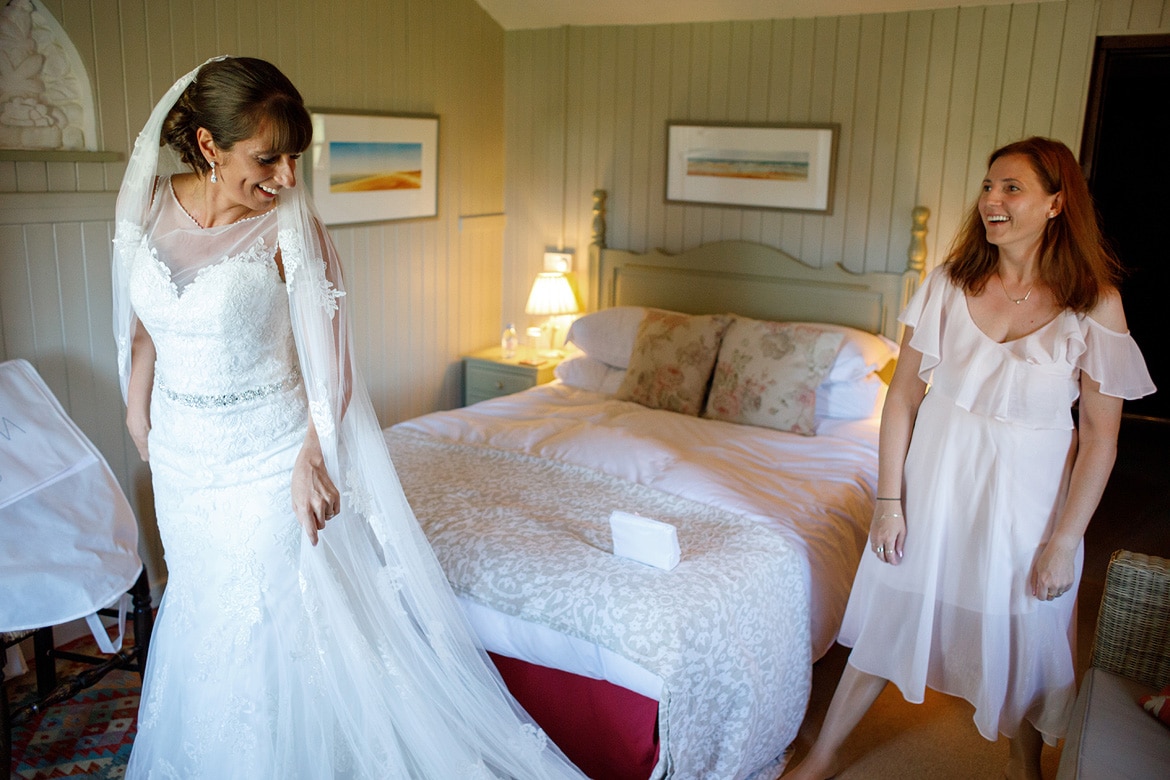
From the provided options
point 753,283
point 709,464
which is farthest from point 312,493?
point 753,283

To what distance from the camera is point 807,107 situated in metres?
4.17

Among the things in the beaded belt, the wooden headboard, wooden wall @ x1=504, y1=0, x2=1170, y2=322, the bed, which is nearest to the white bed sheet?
the bed

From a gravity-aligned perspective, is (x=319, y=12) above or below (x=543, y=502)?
above

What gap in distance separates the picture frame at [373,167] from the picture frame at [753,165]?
1.09 meters

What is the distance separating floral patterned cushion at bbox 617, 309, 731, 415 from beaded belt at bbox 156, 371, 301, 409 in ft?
6.85

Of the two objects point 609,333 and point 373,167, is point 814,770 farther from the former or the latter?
point 373,167

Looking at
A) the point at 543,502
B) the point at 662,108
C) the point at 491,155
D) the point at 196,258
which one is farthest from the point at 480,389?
the point at 196,258

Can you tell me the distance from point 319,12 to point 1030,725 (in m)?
3.44

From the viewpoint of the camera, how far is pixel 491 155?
4953 mm

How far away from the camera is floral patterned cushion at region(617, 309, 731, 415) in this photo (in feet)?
12.9

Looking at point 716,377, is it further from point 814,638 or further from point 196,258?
point 196,258

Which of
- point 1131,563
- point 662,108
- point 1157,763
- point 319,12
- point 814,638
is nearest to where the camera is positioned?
point 1157,763

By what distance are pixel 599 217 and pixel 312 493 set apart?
303 centimetres

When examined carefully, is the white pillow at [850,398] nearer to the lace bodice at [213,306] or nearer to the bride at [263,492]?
the bride at [263,492]
